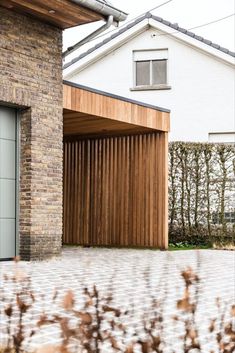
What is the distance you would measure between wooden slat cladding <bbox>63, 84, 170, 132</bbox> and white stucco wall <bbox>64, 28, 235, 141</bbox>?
643 centimetres

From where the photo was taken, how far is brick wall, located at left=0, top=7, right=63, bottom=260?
966 centimetres

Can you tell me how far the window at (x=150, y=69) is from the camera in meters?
20.5

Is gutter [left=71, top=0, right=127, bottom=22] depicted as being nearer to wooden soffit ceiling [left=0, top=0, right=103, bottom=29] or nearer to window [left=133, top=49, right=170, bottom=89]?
wooden soffit ceiling [left=0, top=0, right=103, bottom=29]

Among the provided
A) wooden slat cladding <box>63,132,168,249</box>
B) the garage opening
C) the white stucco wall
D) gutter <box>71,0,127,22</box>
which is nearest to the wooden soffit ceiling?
gutter <box>71,0,127,22</box>

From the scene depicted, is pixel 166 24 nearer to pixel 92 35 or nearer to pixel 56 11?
pixel 92 35

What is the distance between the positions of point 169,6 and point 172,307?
50.9 feet

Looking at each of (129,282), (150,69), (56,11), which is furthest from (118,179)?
(150,69)

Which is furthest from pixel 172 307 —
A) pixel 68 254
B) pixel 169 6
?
pixel 169 6

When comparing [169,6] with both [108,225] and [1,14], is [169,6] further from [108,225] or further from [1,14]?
[1,14]

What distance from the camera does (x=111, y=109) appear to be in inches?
460

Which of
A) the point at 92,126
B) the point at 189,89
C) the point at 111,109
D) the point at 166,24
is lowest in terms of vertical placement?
the point at 92,126

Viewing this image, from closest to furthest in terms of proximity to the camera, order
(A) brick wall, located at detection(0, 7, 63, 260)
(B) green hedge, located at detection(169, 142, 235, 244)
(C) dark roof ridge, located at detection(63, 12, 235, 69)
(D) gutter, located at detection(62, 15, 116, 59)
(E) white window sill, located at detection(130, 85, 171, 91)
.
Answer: (A) brick wall, located at detection(0, 7, 63, 260)
(D) gutter, located at detection(62, 15, 116, 59)
(B) green hedge, located at detection(169, 142, 235, 244)
(C) dark roof ridge, located at detection(63, 12, 235, 69)
(E) white window sill, located at detection(130, 85, 171, 91)

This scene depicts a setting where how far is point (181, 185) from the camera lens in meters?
15.1

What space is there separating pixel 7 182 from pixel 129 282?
3216 mm
